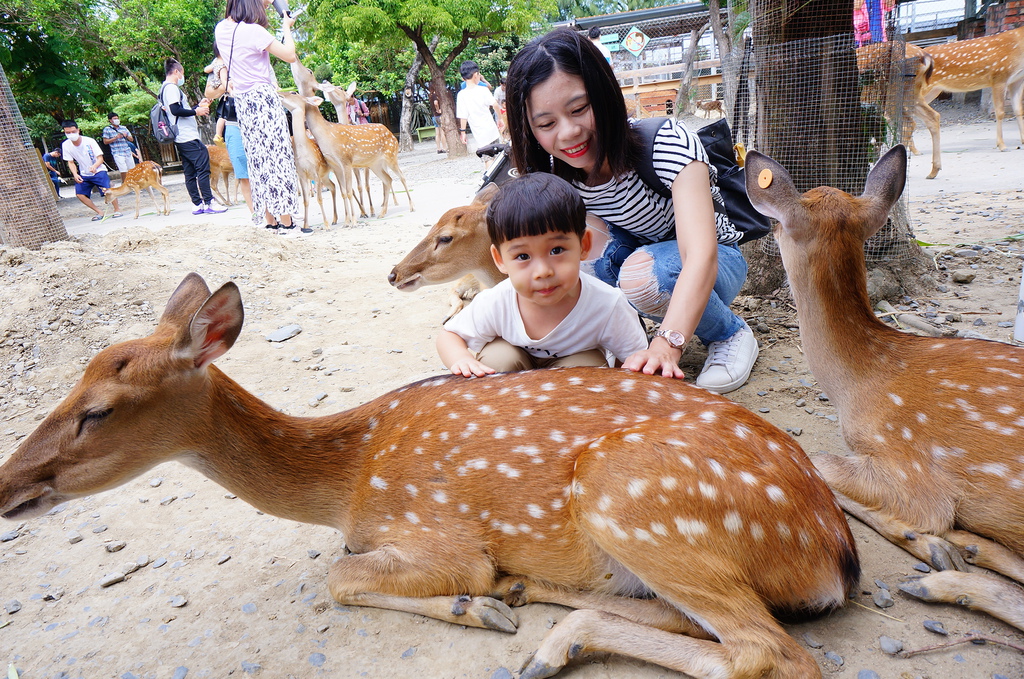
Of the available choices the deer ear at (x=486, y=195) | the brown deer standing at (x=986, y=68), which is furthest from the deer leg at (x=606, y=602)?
the brown deer standing at (x=986, y=68)

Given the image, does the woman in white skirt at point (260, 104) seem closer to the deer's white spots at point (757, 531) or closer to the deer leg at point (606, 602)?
the deer leg at point (606, 602)

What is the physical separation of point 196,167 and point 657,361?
11129 millimetres

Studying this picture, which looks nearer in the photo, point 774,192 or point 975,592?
point 975,592

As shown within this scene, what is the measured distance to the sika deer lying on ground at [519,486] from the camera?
1.64m

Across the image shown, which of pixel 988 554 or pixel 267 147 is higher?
pixel 267 147

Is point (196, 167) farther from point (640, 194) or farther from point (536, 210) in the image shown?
point (536, 210)

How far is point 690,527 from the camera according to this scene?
1.65 m

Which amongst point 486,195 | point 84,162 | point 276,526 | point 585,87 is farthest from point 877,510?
point 84,162

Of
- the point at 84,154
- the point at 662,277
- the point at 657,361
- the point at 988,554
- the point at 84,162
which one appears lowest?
the point at 988,554

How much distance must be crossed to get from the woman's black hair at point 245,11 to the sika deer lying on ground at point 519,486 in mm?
6816

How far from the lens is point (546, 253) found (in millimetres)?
2311

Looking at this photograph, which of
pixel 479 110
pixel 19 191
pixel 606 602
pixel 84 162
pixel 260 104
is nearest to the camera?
pixel 606 602

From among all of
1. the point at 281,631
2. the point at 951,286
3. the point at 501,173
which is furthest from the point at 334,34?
the point at 281,631

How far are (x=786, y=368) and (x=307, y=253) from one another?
5504mm
